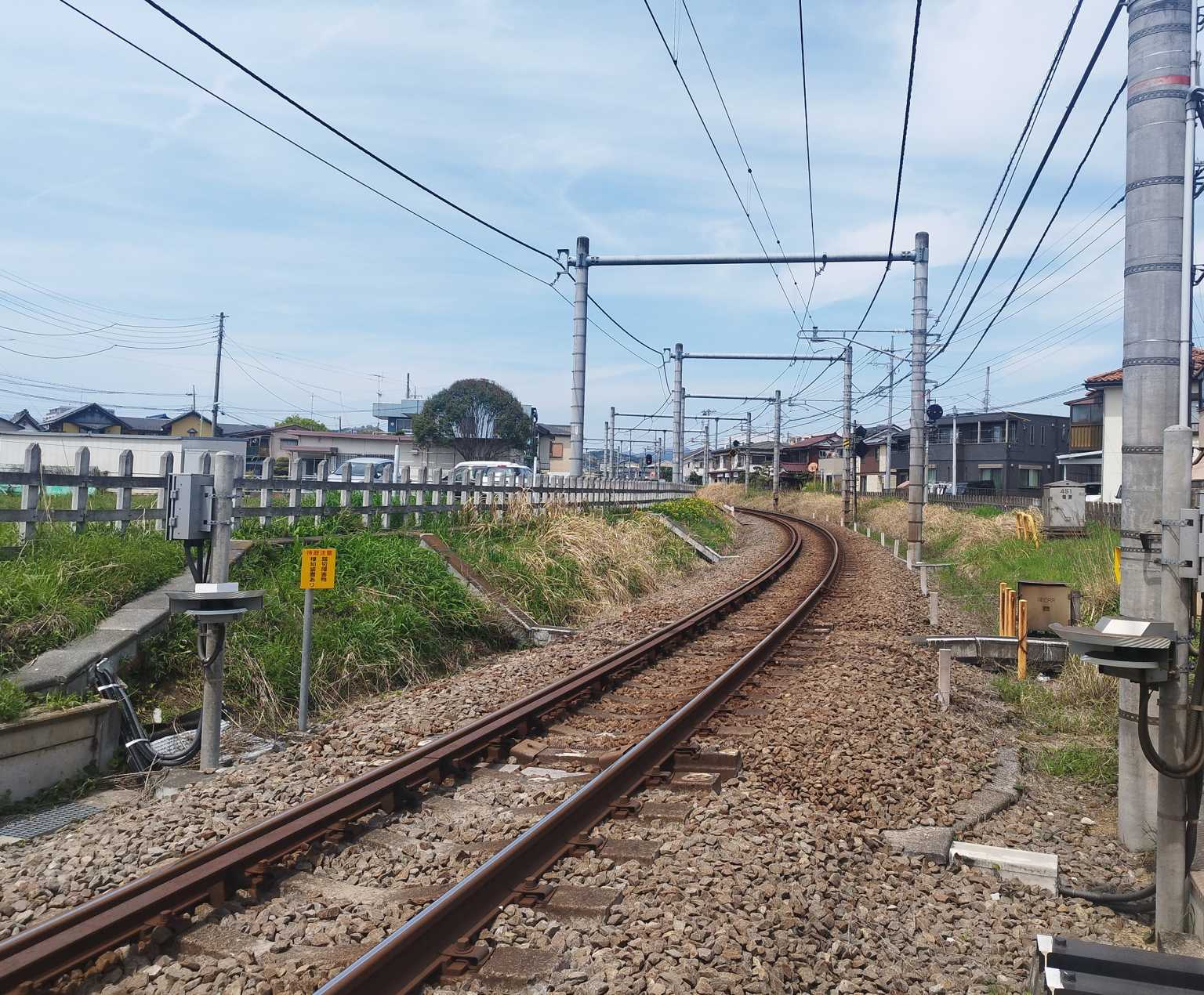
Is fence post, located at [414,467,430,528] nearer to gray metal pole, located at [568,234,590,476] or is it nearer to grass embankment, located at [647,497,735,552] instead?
gray metal pole, located at [568,234,590,476]

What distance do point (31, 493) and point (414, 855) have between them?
5782 millimetres

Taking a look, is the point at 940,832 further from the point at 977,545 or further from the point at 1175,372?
the point at 977,545

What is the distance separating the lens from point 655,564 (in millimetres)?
18641

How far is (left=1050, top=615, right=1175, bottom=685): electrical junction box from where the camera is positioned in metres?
3.99

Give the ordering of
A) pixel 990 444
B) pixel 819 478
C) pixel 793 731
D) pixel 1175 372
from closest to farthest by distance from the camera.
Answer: pixel 1175 372
pixel 793 731
pixel 990 444
pixel 819 478

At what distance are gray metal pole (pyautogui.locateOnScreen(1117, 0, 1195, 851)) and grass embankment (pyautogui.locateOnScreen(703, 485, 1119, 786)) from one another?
1.49m

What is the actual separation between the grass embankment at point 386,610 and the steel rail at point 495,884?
3293mm

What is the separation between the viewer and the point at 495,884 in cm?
424

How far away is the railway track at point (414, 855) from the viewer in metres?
3.68

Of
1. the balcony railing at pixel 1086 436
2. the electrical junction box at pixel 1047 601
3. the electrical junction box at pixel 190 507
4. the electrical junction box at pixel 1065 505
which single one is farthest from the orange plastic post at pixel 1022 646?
the balcony railing at pixel 1086 436

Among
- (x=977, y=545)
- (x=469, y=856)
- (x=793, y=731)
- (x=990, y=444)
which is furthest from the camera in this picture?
(x=990, y=444)

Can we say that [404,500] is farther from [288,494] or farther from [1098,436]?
[1098,436]

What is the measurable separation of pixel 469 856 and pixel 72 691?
3567 mm

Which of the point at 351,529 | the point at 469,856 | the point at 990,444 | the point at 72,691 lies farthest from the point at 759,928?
the point at 990,444
